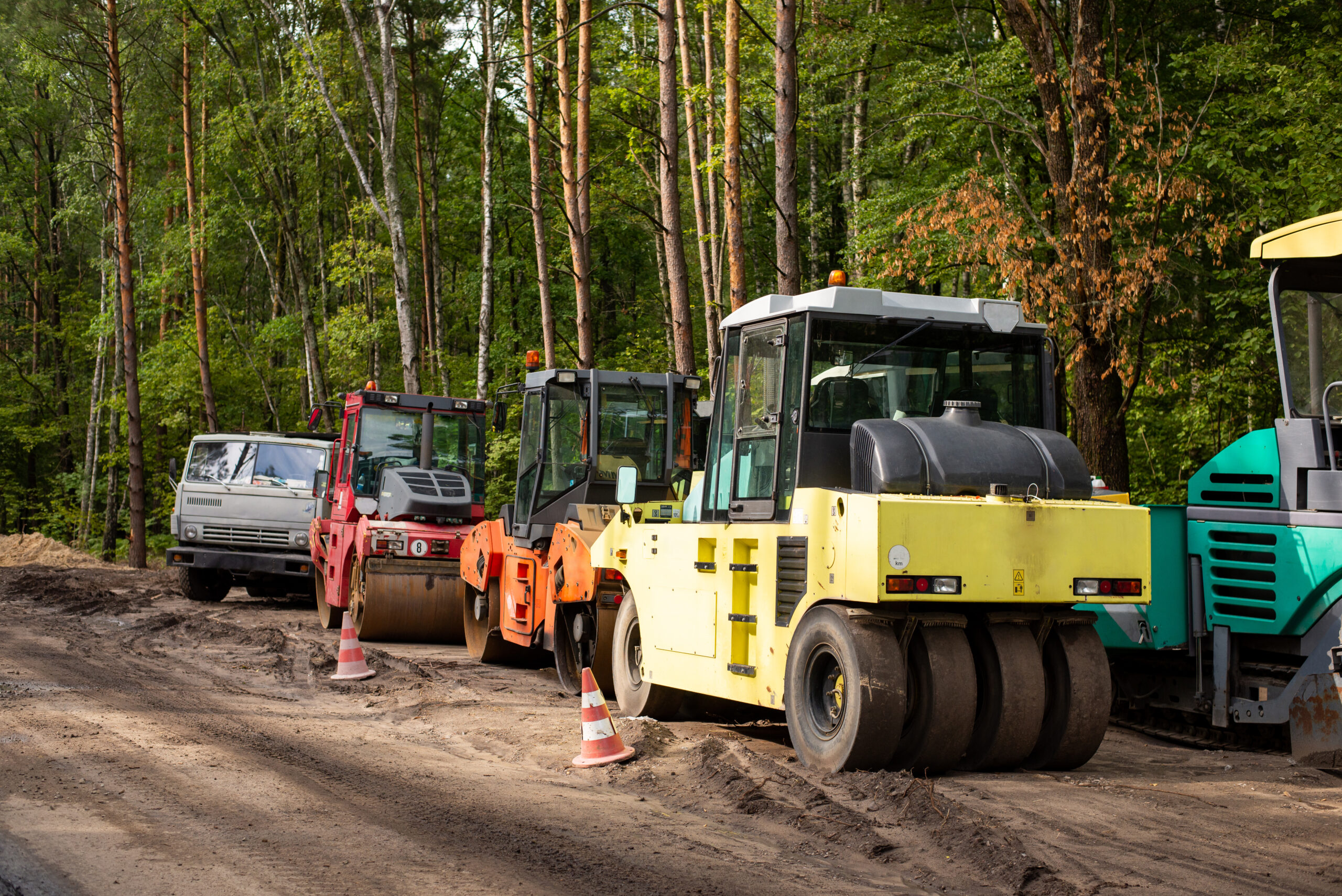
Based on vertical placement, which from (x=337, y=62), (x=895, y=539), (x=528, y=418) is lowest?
(x=895, y=539)

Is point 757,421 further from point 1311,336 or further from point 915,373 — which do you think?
point 1311,336

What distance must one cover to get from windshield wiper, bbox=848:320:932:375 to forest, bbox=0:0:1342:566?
5638 mm

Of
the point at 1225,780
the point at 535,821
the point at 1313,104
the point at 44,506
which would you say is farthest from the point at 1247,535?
the point at 44,506

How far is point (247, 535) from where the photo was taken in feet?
60.3

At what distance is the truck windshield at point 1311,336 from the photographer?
25.6 feet

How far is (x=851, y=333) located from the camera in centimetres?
742

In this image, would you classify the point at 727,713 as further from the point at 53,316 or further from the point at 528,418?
the point at 53,316

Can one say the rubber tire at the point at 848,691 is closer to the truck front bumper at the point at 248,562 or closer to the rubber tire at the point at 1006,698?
the rubber tire at the point at 1006,698

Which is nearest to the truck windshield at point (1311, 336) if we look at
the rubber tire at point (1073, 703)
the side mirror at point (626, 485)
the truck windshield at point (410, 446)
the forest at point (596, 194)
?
the rubber tire at point (1073, 703)

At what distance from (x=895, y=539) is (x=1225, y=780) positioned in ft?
8.66

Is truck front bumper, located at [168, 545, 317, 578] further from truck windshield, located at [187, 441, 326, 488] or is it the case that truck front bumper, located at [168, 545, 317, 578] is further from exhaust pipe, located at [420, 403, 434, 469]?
exhaust pipe, located at [420, 403, 434, 469]

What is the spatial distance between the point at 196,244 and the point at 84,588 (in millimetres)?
11907

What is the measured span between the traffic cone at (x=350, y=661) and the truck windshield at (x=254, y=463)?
304 inches

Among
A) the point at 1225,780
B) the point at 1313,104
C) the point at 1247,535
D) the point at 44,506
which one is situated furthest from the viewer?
the point at 44,506
